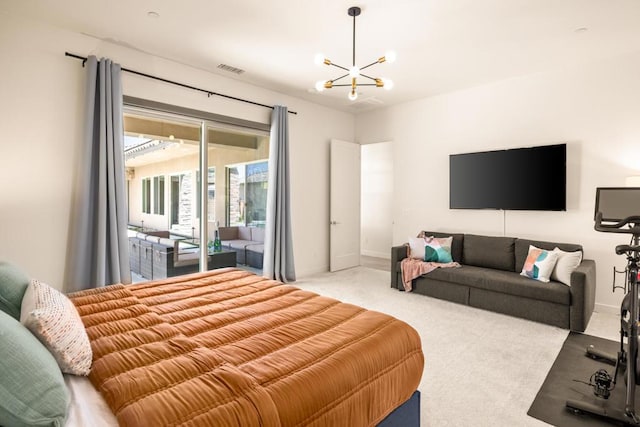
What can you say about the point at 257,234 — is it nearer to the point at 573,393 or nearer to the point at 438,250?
the point at 438,250

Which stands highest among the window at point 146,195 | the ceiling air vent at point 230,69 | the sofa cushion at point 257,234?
the ceiling air vent at point 230,69

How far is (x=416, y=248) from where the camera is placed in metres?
4.97

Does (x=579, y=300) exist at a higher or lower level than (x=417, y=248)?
lower

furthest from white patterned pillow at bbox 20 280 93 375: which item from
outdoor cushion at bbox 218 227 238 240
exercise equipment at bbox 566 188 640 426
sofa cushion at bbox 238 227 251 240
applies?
sofa cushion at bbox 238 227 251 240

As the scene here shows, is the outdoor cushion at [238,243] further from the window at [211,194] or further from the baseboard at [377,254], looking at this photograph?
the baseboard at [377,254]

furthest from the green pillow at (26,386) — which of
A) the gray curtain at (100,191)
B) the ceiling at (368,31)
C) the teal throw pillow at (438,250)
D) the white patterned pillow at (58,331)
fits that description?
the teal throw pillow at (438,250)

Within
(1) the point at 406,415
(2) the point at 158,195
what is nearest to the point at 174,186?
(2) the point at 158,195

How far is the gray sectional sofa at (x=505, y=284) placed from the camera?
346cm

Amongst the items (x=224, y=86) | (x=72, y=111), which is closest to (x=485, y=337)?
(x=224, y=86)

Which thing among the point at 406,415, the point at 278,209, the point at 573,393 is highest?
the point at 278,209

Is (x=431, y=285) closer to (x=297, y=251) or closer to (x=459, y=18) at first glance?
(x=297, y=251)

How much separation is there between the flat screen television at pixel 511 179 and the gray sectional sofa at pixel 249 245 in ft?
10.1

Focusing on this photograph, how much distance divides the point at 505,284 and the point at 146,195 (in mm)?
4531

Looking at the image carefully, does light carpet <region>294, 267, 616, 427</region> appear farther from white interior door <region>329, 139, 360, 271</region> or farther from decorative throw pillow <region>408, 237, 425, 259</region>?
white interior door <region>329, 139, 360, 271</region>
